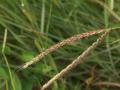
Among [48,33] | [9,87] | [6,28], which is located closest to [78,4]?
[48,33]

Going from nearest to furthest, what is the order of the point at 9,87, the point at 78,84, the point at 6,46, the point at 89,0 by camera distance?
the point at 9,87, the point at 6,46, the point at 78,84, the point at 89,0

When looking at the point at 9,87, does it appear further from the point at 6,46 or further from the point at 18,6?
the point at 18,6

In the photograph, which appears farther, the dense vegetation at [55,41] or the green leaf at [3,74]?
the dense vegetation at [55,41]

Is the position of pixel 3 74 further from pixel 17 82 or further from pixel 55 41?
pixel 55 41

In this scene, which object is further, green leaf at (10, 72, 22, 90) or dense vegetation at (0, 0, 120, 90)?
dense vegetation at (0, 0, 120, 90)

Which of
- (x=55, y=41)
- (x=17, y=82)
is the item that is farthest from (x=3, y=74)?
(x=55, y=41)

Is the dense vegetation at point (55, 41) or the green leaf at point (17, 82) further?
the dense vegetation at point (55, 41)

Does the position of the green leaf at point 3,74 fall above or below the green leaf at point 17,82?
above

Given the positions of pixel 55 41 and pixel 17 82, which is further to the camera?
pixel 55 41
